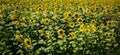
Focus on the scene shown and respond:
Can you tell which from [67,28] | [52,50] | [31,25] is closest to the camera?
[52,50]

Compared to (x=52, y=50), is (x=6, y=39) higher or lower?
higher

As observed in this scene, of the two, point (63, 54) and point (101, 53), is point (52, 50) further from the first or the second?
point (101, 53)

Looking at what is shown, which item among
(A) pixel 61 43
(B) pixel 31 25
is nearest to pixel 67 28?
(B) pixel 31 25

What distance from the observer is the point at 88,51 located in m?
4.13

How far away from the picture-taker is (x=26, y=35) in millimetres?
4469

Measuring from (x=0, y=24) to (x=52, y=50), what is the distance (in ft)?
5.37

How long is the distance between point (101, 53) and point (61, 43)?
0.88m

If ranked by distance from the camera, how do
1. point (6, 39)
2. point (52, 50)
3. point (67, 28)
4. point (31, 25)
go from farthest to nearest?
point (67, 28) < point (31, 25) < point (6, 39) < point (52, 50)

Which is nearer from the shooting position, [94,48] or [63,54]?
[63,54]

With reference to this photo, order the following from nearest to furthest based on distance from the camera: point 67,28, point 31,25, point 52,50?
point 52,50, point 31,25, point 67,28

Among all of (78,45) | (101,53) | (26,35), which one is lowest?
(101,53)

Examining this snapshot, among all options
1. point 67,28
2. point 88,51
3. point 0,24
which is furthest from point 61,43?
point 0,24

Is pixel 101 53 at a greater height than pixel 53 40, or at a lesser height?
lesser

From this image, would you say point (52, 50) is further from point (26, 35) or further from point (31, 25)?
point (31, 25)
